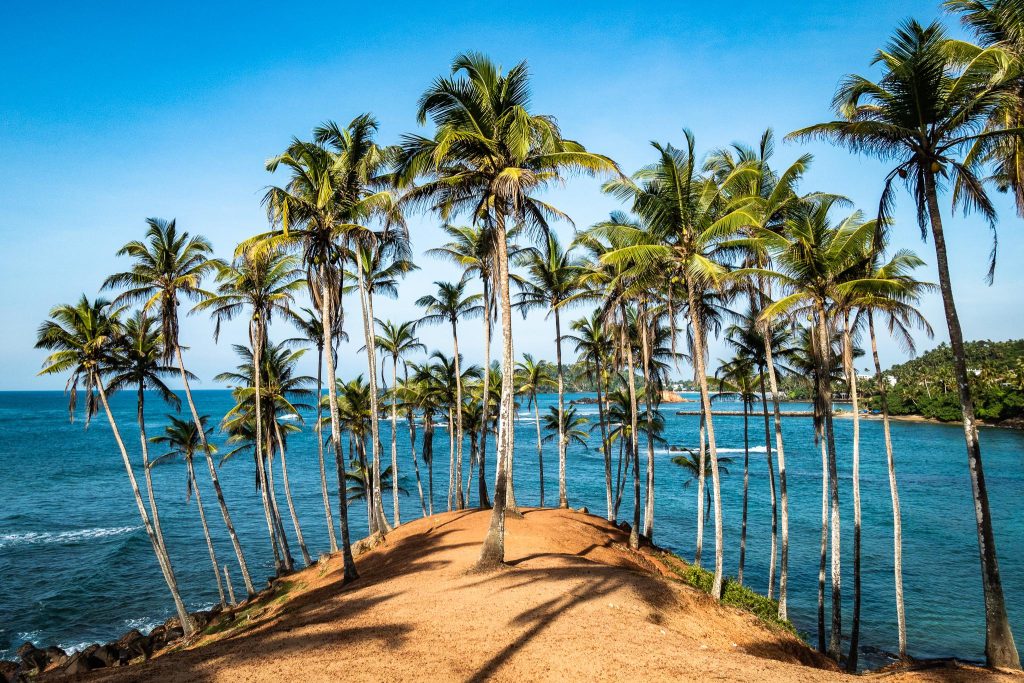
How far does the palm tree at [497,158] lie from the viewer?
46.3ft

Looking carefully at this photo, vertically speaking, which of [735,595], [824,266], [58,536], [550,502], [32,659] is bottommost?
[550,502]

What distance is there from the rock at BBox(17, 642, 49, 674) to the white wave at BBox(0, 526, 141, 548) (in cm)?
2112

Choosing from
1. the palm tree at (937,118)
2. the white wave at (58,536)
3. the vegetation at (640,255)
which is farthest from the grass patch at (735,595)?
the white wave at (58,536)

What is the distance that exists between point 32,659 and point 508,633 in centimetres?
2163

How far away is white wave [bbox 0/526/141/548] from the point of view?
36828mm

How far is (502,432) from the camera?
14.5 metres

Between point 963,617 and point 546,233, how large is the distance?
27889mm

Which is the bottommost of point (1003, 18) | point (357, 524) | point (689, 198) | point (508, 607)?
point (357, 524)

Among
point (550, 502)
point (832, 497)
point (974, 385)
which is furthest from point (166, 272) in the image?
point (974, 385)

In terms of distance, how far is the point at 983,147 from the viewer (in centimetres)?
1214

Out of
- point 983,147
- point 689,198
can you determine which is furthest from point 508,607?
point 983,147

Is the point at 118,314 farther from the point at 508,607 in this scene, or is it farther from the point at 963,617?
the point at 963,617

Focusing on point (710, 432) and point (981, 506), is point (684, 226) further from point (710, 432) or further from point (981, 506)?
point (981, 506)

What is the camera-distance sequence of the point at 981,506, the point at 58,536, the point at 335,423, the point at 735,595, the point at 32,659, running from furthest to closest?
the point at 58,536 → the point at 32,659 → the point at 735,595 → the point at 335,423 → the point at 981,506
